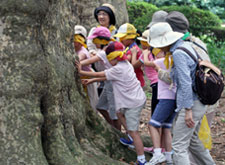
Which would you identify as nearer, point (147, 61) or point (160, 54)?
point (160, 54)

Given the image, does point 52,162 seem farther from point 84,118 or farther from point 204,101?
point 204,101

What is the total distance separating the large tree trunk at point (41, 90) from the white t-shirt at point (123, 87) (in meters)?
0.44

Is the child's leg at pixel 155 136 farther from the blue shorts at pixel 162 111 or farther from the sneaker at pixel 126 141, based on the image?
the sneaker at pixel 126 141

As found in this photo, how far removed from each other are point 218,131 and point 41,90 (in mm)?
4715

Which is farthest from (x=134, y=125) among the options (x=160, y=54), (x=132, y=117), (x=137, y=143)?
(x=160, y=54)

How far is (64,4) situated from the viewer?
13.5 ft

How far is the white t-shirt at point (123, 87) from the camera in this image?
185 inches

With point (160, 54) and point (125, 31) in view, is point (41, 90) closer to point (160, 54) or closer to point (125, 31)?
point (160, 54)

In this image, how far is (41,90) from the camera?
3.49 meters

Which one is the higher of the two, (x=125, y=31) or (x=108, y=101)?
(x=125, y=31)

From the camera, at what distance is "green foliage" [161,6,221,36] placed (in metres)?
14.2

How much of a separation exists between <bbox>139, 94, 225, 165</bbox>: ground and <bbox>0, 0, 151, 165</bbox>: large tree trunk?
238cm

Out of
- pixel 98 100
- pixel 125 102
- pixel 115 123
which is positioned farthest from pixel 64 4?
pixel 115 123

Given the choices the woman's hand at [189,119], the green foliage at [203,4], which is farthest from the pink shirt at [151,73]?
the green foliage at [203,4]
